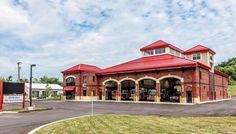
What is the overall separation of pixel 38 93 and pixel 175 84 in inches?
1757

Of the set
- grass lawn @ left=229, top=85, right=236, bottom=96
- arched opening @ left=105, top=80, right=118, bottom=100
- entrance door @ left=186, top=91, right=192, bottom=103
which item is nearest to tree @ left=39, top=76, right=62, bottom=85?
arched opening @ left=105, top=80, right=118, bottom=100

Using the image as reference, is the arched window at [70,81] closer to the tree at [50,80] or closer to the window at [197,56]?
the window at [197,56]

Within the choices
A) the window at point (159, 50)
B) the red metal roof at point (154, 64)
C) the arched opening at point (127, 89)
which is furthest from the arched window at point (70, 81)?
the window at point (159, 50)

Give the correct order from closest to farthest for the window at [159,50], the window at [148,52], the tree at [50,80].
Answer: the window at [159,50], the window at [148,52], the tree at [50,80]

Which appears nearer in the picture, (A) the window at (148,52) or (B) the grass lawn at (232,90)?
(A) the window at (148,52)

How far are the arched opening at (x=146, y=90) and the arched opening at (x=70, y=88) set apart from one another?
17727 mm

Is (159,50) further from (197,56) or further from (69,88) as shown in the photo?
(69,88)

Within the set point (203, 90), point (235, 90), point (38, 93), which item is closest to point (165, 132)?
point (203, 90)

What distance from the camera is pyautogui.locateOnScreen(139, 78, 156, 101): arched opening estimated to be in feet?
158

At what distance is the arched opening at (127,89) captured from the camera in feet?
172

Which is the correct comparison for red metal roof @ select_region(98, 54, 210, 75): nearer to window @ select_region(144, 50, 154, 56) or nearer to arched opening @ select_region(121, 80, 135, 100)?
window @ select_region(144, 50, 154, 56)

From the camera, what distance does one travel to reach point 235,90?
91.8 meters

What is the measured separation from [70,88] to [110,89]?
10.5m

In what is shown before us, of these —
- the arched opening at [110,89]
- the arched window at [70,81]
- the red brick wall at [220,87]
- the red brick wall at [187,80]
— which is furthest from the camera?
the arched window at [70,81]
